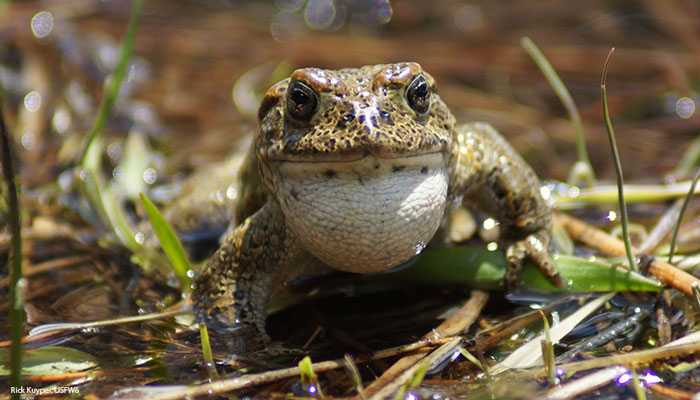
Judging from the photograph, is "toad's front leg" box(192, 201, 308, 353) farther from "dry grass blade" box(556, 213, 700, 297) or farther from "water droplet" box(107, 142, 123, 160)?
"water droplet" box(107, 142, 123, 160)

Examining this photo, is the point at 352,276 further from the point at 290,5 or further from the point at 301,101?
the point at 290,5

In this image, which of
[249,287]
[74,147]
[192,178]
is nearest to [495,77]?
[192,178]

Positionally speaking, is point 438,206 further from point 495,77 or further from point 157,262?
point 495,77

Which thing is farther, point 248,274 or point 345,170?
point 248,274

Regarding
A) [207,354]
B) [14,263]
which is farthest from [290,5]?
[14,263]

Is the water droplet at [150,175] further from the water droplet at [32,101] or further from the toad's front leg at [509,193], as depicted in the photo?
the toad's front leg at [509,193]

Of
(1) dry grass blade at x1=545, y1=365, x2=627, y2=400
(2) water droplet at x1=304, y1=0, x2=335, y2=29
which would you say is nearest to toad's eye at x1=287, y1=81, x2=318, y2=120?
(1) dry grass blade at x1=545, y1=365, x2=627, y2=400
